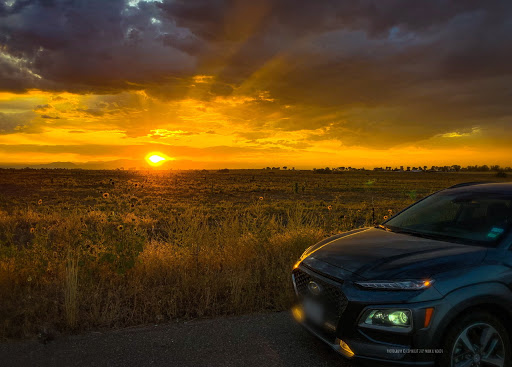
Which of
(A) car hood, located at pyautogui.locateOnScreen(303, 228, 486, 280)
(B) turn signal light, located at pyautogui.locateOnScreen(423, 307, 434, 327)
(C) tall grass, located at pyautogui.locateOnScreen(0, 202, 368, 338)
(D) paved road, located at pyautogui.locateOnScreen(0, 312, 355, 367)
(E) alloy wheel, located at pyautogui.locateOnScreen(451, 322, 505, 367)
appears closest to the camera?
(B) turn signal light, located at pyautogui.locateOnScreen(423, 307, 434, 327)

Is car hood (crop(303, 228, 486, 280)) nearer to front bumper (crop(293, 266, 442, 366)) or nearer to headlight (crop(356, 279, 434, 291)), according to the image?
headlight (crop(356, 279, 434, 291))

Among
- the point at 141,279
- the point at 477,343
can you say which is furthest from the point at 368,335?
the point at 141,279

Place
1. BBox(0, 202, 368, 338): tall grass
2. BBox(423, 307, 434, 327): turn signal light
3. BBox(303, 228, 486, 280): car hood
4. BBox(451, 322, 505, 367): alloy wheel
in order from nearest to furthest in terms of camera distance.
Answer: BBox(423, 307, 434, 327): turn signal light
BBox(451, 322, 505, 367): alloy wheel
BBox(303, 228, 486, 280): car hood
BBox(0, 202, 368, 338): tall grass

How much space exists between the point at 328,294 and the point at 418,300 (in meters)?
0.71

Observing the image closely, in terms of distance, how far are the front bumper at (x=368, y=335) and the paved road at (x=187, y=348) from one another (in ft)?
1.85

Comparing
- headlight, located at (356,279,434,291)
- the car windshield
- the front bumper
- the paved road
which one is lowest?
the paved road

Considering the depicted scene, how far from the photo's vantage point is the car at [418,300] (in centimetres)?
265

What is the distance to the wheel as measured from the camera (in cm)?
270

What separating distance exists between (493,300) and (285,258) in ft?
12.0

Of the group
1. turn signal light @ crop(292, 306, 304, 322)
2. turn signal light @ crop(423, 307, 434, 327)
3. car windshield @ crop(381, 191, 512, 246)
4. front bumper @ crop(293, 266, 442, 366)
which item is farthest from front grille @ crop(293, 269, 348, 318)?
car windshield @ crop(381, 191, 512, 246)

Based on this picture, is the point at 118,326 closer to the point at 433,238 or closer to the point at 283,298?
the point at 283,298

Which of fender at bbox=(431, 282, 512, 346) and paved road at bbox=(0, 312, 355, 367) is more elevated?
fender at bbox=(431, 282, 512, 346)

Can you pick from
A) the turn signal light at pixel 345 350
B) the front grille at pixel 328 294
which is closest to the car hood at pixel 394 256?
the front grille at pixel 328 294


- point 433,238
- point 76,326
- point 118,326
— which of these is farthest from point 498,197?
point 76,326
